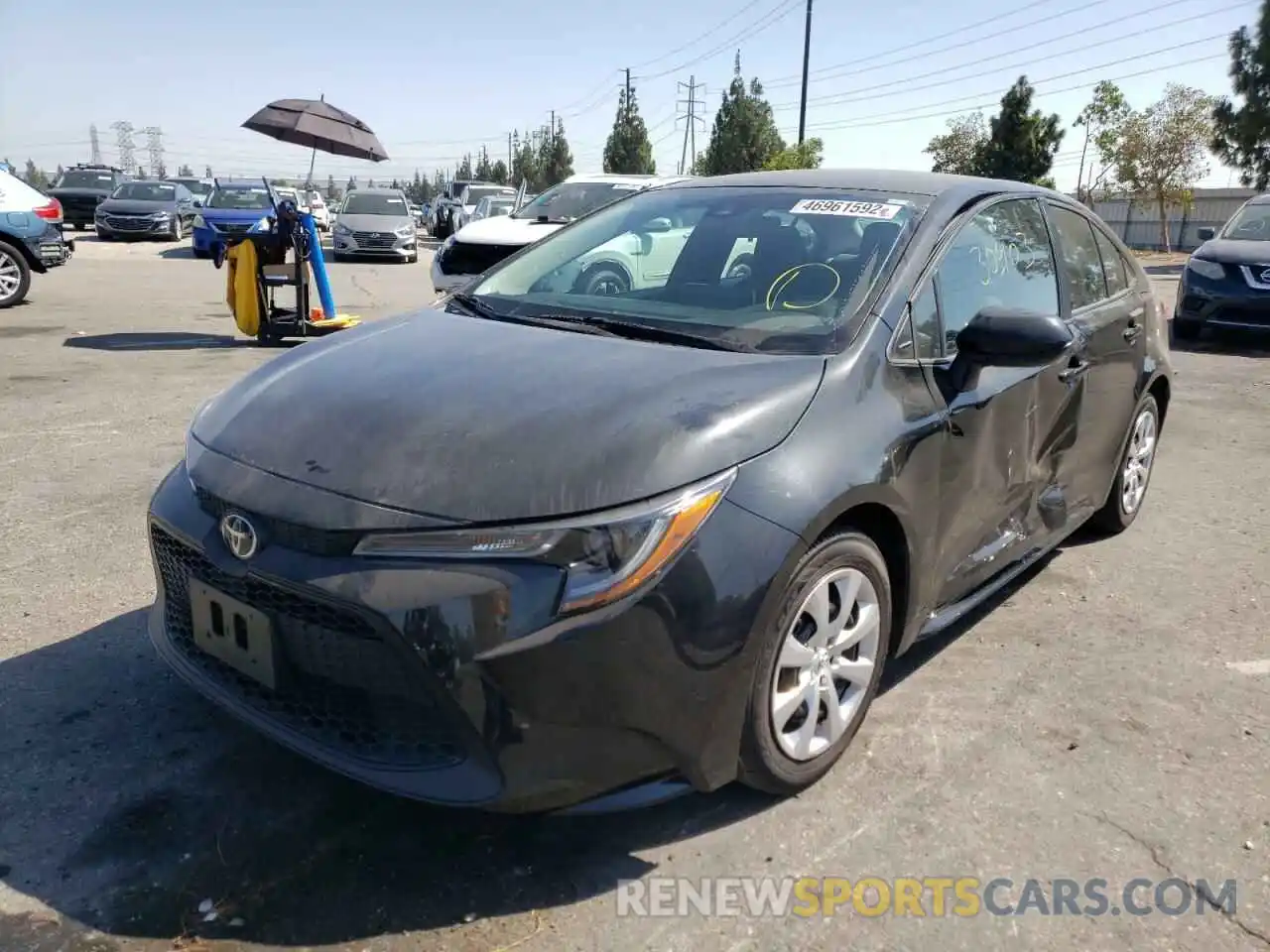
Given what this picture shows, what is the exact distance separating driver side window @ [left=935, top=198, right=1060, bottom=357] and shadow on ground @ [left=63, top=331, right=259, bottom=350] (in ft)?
25.6

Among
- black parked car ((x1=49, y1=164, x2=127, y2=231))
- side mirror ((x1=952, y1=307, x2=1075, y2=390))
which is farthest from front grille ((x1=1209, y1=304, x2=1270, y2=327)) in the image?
black parked car ((x1=49, y1=164, x2=127, y2=231))

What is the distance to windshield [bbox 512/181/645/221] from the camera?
37.3 ft

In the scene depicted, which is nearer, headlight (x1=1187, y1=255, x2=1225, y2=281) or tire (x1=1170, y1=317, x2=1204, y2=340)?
headlight (x1=1187, y1=255, x2=1225, y2=281)

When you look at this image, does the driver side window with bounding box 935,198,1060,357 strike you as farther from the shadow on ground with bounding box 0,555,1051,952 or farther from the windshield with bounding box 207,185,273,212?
the windshield with bounding box 207,185,273,212

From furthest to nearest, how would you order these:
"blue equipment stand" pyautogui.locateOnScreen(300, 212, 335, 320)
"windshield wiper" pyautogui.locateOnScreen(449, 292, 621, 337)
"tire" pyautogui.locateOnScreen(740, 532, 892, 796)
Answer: "blue equipment stand" pyautogui.locateOnScreen(300, 212, 335, 320) < "windshield wiper" pyautogui.locateOnScreen(449, 292, 621, 337) < "tire" pyautogui.locateOnScreen(740, 532, 892, 796)

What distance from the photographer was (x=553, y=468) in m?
2.17

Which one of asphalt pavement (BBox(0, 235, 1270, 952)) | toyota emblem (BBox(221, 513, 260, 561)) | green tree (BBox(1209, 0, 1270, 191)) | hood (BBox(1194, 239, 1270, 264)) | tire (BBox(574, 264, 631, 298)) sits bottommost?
asphalt pavement (BBox(0, 235, 1270, 952))

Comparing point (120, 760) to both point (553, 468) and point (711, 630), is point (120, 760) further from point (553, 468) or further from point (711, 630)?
point (711, 630)

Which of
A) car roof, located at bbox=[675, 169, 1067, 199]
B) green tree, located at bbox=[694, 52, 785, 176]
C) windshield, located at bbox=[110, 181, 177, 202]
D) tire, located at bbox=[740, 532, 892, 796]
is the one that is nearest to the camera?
tire, located at bbox=[740, 532, 892, 796]

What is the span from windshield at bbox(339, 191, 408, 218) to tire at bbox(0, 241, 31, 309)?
1079 centimetres

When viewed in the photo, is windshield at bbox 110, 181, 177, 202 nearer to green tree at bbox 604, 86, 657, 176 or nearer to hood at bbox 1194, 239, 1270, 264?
hood at bbox 1194, 239, 1270, 264

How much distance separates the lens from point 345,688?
2.14 metres

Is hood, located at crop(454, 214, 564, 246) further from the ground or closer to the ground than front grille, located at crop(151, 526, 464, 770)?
further from the ground

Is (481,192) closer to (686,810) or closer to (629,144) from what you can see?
(686,810)
